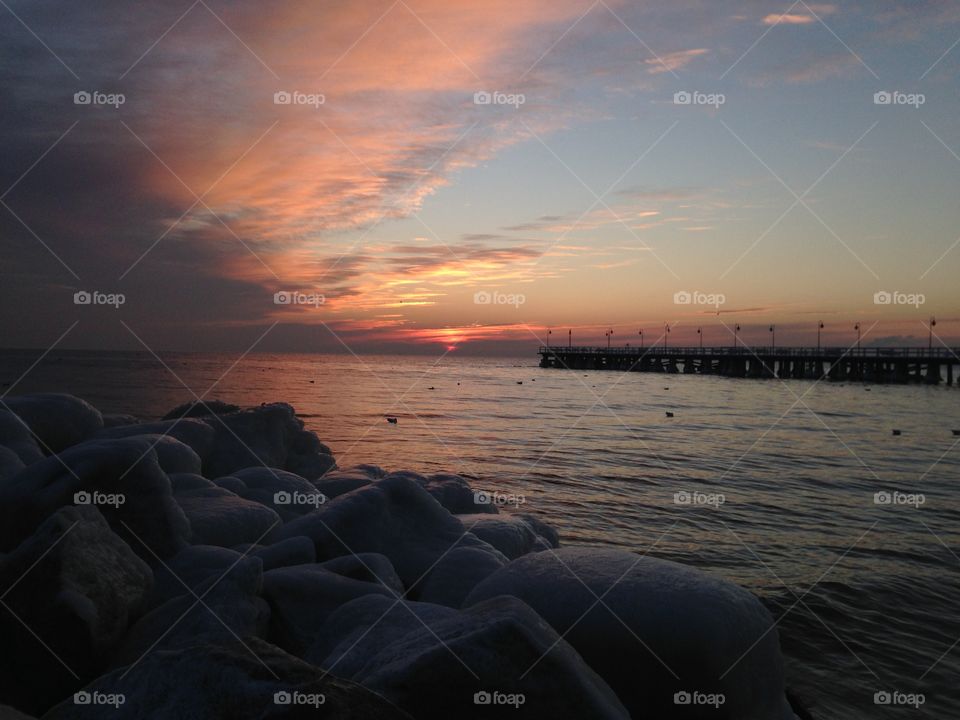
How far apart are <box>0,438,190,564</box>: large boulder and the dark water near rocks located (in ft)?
22.3

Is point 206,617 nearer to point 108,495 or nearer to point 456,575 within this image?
point 108,495

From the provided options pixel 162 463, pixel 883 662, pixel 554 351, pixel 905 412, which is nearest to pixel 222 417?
pixel 162 463

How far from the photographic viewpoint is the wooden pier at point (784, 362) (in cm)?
6956

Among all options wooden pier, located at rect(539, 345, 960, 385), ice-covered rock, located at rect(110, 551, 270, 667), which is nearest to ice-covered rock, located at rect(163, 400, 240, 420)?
ice-covered rock, located at rect(110, 551, 270, 667)

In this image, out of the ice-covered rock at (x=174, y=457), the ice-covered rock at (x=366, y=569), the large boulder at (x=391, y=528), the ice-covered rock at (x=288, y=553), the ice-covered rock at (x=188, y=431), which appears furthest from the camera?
the ice-covered rock at (x=188, y=431)

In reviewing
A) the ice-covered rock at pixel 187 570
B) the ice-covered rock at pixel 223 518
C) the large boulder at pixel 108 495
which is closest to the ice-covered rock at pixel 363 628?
the ice-covered rock at pixel 187 570

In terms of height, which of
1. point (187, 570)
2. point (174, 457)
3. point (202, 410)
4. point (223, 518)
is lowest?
point (187, 570)

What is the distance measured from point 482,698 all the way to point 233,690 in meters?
1.33

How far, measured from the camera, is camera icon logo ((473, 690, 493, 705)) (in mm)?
3438

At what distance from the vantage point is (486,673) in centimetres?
350

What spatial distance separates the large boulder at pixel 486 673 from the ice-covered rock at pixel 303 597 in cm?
112

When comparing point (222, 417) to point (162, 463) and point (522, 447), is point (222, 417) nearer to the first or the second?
point (162, 463)

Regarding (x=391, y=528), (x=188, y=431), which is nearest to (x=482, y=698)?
(x=391, y=528)

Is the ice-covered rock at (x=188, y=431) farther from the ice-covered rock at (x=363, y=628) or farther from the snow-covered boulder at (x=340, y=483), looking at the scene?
the ice-covered rock at (x=363, y=628)
